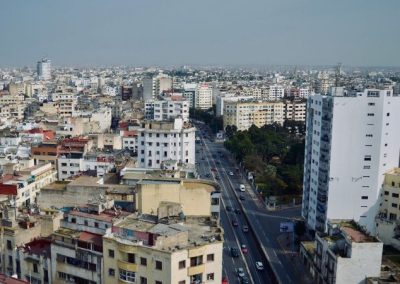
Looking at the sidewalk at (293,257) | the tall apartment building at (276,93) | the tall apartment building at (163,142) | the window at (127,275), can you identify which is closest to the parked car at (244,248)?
the sidewalk at (293,257)

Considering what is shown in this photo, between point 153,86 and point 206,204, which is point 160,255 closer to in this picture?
point 206,204

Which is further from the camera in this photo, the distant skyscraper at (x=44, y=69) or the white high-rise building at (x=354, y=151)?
the distant skyscraper at (x=44, y=69)

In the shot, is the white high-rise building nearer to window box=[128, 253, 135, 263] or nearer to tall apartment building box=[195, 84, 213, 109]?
window box=[128, 253, 135, 263]

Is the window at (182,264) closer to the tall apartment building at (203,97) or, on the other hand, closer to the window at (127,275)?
the window at (127,275)

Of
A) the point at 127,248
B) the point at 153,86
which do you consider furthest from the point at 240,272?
the point at 153,86

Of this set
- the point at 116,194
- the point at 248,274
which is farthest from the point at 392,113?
the point at 116,194
